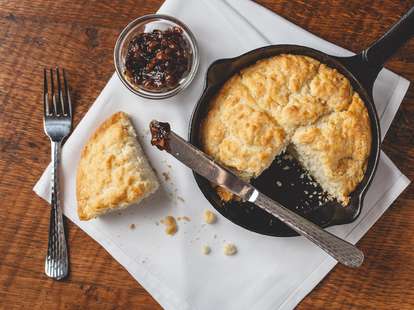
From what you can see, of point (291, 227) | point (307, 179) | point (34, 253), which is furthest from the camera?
point (34, 253)

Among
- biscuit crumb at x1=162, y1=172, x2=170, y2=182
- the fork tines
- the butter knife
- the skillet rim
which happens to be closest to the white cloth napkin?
biscuit crumb at x1=162, y1=172, x2=170, y2=182

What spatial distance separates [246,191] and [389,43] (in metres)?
1.12

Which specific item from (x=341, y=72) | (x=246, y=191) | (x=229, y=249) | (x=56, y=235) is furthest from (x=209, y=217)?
(x=341, y=72)

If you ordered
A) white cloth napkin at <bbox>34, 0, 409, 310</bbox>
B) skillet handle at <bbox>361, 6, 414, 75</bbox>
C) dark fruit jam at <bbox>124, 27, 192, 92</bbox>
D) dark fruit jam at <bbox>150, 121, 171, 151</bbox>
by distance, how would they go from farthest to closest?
white cloth napkin at <bbox>34, 0, 409, 310</bbox> < dark fruit jam at <bbox>124, 27, 192, 92</bbox> < dark fruit jam at <bbox>150, 121, 171, 151</bbox> < skillet handle at <bbox>361, 6, 414, 75</bbox>

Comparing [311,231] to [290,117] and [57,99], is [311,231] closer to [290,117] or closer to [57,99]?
[290,117]

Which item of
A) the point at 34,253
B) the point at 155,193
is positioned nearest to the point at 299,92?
the point at 155,193

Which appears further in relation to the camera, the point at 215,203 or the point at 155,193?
the point at 155,193

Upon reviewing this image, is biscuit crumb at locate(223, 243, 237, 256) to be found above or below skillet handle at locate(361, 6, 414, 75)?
below

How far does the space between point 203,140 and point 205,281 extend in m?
0.93

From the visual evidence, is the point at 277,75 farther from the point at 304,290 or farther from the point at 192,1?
the point at 304,290

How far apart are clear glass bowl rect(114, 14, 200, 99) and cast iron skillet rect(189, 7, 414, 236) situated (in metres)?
0.26

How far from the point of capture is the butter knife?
2.84 m

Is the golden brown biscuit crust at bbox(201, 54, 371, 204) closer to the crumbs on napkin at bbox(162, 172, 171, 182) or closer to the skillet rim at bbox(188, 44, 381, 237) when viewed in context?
the skillet rim at bbox(188, 44, 381, 237)

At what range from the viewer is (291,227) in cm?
289
